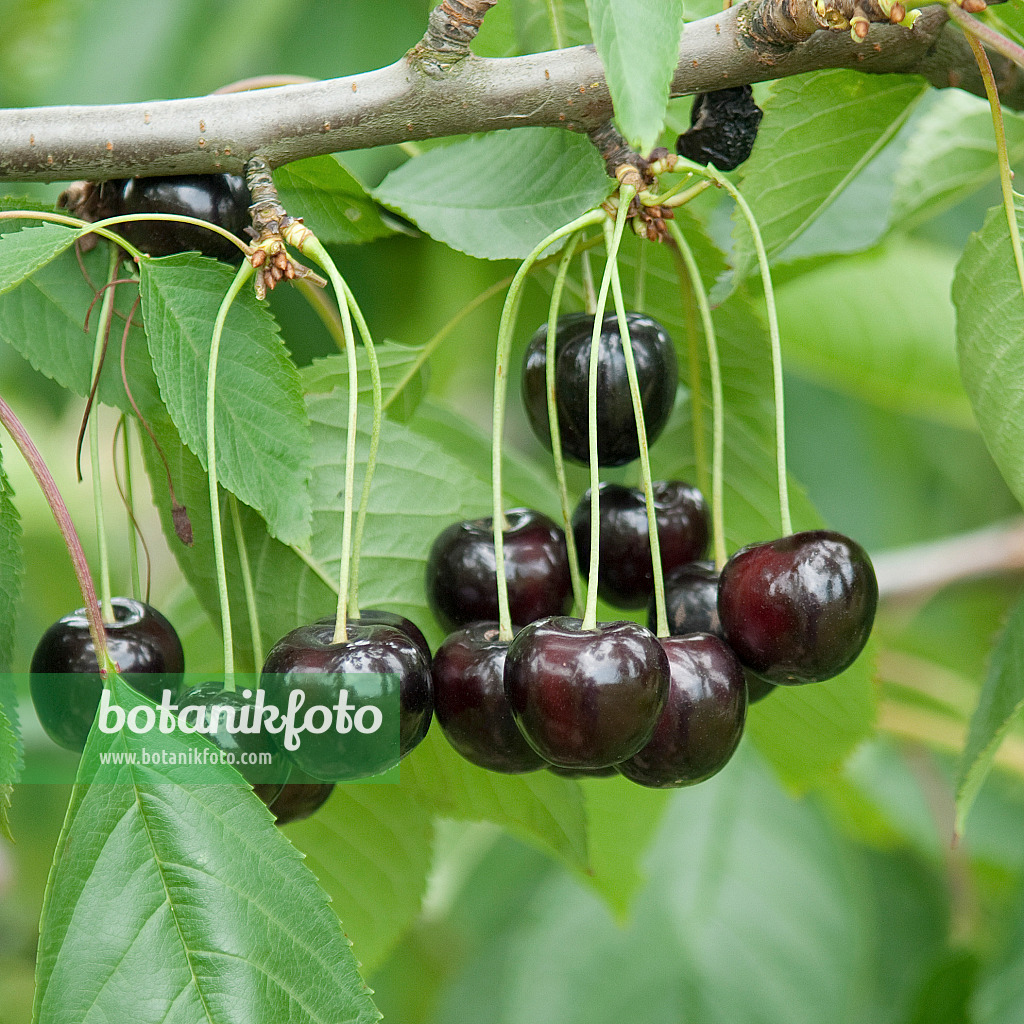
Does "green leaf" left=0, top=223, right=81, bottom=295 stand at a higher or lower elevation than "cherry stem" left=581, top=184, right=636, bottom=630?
higher

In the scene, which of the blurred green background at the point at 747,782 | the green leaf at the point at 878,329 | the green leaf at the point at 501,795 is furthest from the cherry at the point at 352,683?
the green leaf at the point at 878,329

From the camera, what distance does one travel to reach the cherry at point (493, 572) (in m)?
1.08

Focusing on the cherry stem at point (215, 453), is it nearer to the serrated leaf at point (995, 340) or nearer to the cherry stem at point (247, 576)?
the cherry stem at point (247, 576)

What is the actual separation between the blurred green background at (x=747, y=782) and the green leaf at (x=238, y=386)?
0.62 metres

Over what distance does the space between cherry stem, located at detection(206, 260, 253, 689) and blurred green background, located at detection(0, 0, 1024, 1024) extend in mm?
613

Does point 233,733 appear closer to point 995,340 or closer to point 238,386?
point 238,386

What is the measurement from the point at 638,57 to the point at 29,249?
53 cm

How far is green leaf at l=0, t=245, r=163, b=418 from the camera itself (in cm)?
111

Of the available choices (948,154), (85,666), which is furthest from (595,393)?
(948,154)

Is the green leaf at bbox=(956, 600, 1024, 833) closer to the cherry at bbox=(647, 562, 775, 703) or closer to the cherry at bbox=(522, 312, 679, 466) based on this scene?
the cherry at bbox=(647, 562, 775, 703)

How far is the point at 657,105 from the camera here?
0.81 metres

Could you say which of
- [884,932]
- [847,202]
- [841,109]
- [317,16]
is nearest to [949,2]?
[841,109]

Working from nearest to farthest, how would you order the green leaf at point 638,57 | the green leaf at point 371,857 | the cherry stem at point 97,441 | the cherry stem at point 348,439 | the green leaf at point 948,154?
the green leaf at point 638,57, the cherry stem at point 348,439, the cherry stem at point 97,441, the green leaf at point 371,857, the green leaf at point 948,154

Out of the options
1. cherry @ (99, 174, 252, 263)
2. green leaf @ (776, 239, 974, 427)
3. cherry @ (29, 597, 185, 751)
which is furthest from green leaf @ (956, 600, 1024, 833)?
green leaf @ (776, 239, 974, 427)
